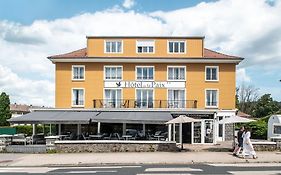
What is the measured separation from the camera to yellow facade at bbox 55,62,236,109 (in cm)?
4181

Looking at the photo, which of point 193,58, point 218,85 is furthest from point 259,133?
point 193,58

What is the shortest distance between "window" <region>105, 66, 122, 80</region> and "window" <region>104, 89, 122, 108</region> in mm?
1351

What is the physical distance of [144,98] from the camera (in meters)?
41.5

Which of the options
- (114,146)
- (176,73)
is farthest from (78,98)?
(114,146)

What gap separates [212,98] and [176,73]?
4.50m

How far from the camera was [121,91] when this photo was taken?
41.7 m

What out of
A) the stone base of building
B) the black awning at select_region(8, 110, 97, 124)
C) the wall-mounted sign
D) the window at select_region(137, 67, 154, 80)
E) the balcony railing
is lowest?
the stone base of building

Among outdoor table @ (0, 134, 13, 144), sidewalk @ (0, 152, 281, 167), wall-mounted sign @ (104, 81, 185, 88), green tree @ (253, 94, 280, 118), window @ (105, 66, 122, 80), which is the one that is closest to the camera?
sidewalk @ (0, 152, 281, 167)

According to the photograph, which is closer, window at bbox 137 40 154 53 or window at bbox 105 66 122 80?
window at bbox 105 66 122 80

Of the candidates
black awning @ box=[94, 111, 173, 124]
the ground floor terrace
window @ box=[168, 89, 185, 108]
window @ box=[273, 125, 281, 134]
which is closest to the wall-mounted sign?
window @ box=[168, 89, 185, 108]

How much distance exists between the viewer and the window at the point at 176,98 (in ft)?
136

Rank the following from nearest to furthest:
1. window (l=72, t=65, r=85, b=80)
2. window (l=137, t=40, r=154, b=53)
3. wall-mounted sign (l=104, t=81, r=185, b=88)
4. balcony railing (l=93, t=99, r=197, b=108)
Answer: balcony railing (l=93, t=99, r=197, b=108) → wall-mounted sign (l=104, t=81, r=185, b=88) → window (l=72, t=65, r=85, b=80) → window (l=137, t=40, r=154, b=53)

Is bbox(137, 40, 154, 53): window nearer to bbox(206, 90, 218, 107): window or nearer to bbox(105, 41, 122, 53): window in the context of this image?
bbox(105, 41, 122, 53): window

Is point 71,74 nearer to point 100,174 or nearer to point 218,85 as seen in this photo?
point 218,85
